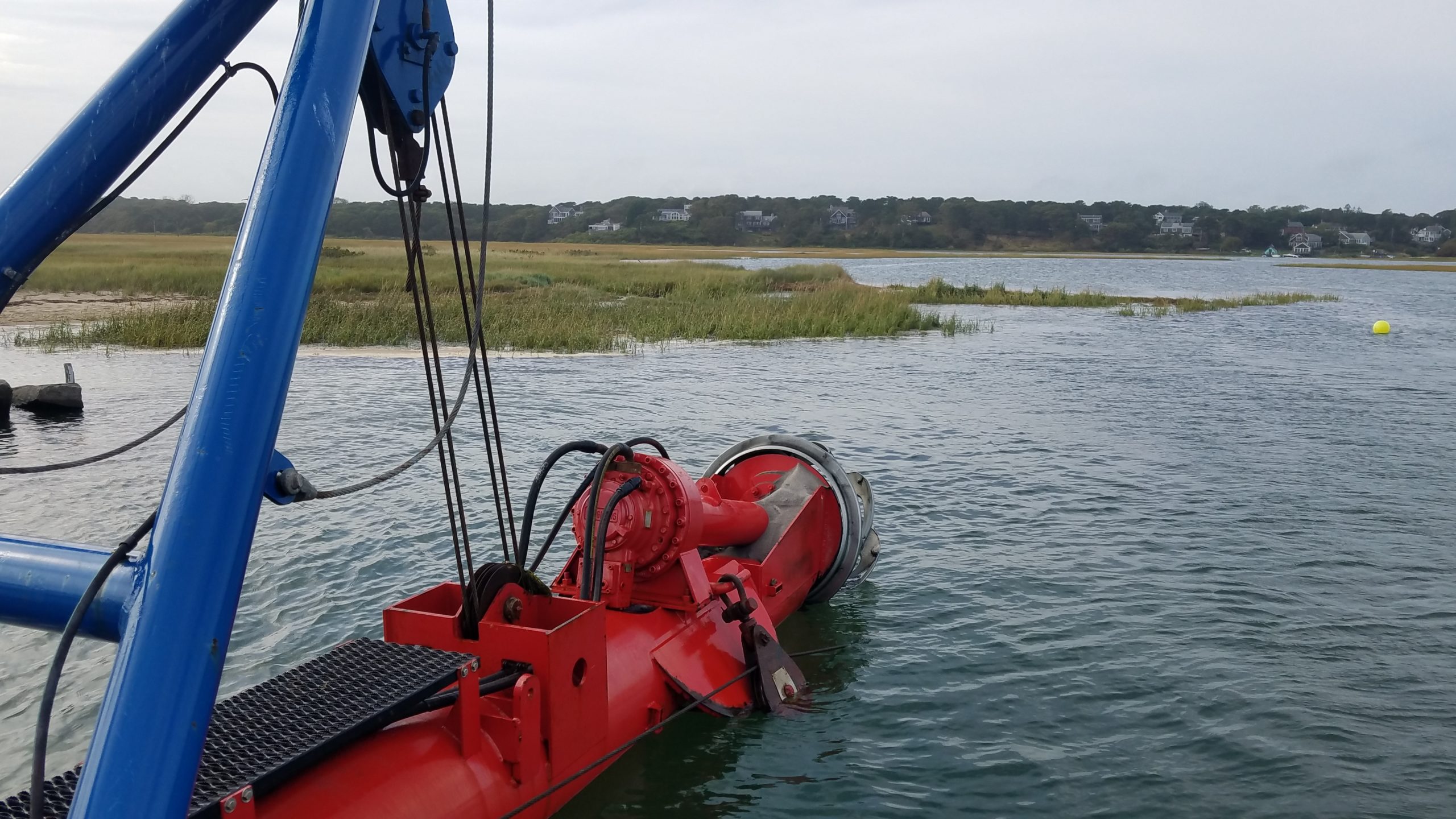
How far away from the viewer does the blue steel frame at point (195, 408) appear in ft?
7.02

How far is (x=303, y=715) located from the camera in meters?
3.58

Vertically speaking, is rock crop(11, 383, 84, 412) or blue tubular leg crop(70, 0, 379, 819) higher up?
blue tubular leg crop(70, 0, 379, 819)

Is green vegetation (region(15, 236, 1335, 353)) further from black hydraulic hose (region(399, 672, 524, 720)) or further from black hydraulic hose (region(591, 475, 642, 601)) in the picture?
black hydraulic hose (region(399, 672, 524, 720))

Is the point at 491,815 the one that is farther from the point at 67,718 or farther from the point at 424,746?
the point at 67,718

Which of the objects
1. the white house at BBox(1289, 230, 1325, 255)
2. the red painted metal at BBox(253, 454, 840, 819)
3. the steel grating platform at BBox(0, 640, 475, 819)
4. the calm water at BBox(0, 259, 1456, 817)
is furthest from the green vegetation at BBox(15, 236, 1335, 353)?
the white house at BBox(1289, 230, 1325, 255)

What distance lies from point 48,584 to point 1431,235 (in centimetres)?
16872

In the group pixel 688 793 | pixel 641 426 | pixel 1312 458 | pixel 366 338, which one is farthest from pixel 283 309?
pixel 366 338

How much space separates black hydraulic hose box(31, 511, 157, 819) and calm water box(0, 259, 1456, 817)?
9.55 ft

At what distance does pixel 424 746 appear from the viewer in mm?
3721

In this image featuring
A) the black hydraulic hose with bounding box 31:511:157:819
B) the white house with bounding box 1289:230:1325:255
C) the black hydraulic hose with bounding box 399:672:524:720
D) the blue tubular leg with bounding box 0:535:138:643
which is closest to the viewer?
the black hydraulic hose with bounding box 31:511:157:819

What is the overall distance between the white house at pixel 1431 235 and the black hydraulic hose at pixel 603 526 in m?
161

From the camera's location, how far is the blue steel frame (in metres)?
2.14

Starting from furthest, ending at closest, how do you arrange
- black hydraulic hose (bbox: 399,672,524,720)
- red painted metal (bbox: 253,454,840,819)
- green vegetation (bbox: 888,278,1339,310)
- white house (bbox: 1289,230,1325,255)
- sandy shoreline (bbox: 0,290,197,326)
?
white house (bbox: 1289,230,1325,255), green vegetation (bbox: 888,278,1339,310), sandy shoreline (bbox: 0,290,197,326), black hydraulic hose (bbox: 399,672,524,720), red painted metal (bbox: 253,454,840,819)

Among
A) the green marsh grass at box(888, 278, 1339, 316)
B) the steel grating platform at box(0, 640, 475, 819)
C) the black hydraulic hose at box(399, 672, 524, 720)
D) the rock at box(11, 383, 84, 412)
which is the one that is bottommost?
the rock at box(11, 383, 84, 412)
